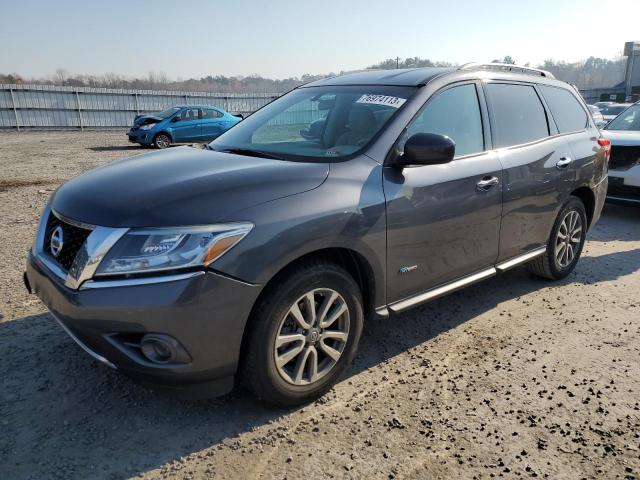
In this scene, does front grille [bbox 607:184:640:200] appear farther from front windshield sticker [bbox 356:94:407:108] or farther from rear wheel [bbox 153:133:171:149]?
rear wheel [bbox 153:133:171:149]

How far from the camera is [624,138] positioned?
7.64 m

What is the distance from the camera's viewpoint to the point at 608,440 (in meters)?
2.66

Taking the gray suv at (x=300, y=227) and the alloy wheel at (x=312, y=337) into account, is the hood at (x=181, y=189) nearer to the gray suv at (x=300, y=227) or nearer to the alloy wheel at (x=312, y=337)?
the gray suv at (x=300, y=227)

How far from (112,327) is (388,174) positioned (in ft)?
5.67

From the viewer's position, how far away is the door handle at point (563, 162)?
14.3ft

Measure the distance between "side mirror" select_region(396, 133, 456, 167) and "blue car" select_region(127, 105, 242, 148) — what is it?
622 inches

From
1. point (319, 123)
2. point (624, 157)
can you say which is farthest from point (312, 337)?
point (624, 157)

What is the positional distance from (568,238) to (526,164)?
4.04ft

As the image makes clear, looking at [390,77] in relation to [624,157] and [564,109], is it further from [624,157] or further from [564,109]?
[624,157]

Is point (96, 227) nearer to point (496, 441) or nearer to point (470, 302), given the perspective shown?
point (496, 441)

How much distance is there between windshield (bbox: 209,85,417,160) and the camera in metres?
3.27

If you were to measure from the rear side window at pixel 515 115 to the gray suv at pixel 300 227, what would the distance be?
0.06ft

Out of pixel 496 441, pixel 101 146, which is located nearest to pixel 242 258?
pixel 496 441

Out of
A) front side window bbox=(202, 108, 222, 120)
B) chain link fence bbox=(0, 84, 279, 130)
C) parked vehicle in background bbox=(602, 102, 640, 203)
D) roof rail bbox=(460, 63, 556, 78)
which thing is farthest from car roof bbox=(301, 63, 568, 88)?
chain link fence bbox=(0, 84, 279, 130)
